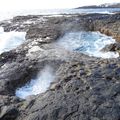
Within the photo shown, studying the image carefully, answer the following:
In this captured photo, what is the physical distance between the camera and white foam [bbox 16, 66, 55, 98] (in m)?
11.1

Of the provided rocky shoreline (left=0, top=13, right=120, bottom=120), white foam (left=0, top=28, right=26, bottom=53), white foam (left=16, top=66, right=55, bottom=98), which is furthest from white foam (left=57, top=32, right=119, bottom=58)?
white foam (left=16, top=66, right=55, bottom=98)

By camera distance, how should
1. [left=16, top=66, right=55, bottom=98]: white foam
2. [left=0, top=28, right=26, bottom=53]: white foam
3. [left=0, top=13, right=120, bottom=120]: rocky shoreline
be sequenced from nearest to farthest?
[left=0, top=13, right=120, bottom=120]: rocky shoreline → [left=16, top=66, right=55, bottom=98]: white foam → [left=0, top=28, right=26, bottom=53]: white foam

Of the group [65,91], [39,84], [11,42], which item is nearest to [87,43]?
[11,42]

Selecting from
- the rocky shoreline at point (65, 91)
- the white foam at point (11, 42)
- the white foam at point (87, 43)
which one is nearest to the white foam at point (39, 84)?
the rocky shoreline at point (65, 91)

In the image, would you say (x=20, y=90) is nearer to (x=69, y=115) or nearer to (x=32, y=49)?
(x=69, y=115)

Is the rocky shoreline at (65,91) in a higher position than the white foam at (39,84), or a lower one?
higher

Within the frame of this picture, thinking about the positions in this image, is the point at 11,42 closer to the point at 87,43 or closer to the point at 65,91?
the point at 87,43

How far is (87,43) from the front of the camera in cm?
2028

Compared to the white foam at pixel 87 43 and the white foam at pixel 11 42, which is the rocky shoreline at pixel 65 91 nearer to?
the white foam at pixel 87 43

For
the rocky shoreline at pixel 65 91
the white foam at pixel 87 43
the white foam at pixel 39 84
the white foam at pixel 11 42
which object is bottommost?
the white foam at pixel 11 42

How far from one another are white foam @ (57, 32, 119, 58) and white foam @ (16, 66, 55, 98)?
5.06 metres

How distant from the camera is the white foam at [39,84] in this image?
1108cm

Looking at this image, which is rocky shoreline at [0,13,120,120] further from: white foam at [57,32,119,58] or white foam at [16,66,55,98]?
white foam at [57,32,119,58]

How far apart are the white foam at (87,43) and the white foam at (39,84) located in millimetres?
5056
